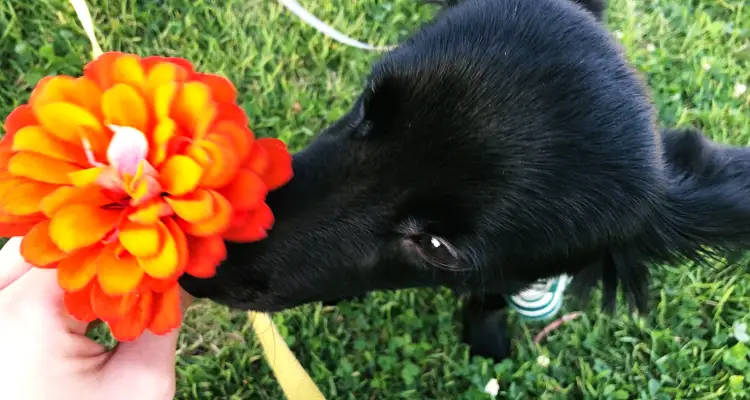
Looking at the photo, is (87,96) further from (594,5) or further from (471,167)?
(594,5)

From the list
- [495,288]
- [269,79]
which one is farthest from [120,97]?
[269,79]

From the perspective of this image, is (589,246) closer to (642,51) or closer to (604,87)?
(604,87)

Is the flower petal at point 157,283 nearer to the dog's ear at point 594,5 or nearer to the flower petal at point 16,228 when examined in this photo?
the flower petal at point 16,228

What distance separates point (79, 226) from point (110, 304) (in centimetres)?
17

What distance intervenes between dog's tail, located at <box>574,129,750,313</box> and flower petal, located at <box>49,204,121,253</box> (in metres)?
1.37

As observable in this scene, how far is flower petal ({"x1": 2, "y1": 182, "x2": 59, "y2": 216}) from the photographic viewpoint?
43.4 inches

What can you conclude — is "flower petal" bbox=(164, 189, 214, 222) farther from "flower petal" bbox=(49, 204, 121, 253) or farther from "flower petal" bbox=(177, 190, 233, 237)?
"flower petal" bbox=(49, 204, 121, 253)

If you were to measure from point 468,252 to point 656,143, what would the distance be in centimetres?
59

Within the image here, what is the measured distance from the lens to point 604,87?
1.48 meters

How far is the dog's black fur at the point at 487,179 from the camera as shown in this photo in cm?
144

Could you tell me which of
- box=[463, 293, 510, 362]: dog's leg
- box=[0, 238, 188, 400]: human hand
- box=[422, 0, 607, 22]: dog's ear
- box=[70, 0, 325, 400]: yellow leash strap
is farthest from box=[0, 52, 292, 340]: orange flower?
box=[463, 293, 510, 362]: dog's leg

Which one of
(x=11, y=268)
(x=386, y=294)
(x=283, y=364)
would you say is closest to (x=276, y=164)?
(x=11, y=268)

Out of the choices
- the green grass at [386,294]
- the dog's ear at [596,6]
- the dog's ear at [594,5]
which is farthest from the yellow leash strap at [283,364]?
the dog's ear at [596,6]

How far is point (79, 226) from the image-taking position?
3.52ft
